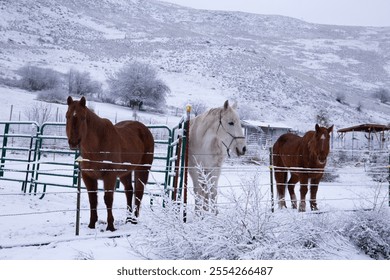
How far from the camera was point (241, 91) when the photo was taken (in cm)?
3825

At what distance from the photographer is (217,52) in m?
51.7

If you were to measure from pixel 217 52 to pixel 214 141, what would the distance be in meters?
48.8

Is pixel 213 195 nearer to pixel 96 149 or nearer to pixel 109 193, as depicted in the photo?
pixel 109 193

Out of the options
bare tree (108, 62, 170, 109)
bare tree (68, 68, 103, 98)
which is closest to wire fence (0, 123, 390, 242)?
bare tree (68, 68, 103, 98)

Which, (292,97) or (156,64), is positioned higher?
(156,64)

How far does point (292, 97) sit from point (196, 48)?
20.2 m

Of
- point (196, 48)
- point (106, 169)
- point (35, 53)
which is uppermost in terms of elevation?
point (196, 48)

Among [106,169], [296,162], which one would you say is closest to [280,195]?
[296,162]

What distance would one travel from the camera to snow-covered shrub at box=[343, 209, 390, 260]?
11.7ft

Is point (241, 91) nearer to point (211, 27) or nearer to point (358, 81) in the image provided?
point (358, 81)

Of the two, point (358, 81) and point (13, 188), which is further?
point (358, 81)

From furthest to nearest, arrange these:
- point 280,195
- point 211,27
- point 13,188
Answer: point 211,27 → point 13,188 → point 280,195

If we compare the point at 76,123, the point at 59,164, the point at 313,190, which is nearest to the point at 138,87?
the point at 59,164
